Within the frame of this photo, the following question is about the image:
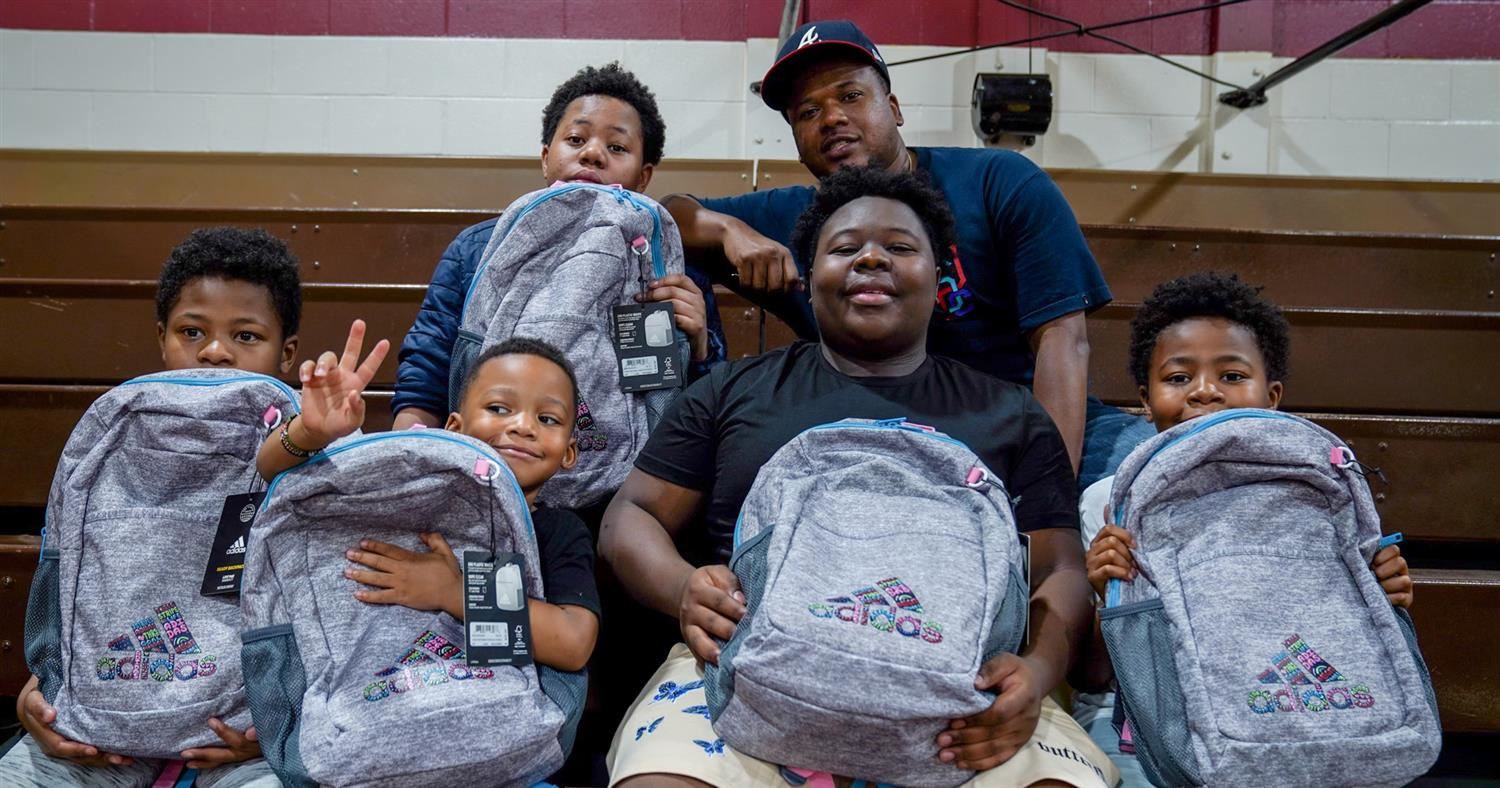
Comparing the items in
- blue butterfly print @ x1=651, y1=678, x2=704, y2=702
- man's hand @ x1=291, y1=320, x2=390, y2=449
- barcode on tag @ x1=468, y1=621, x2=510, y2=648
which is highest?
man's hand @ x1=291, y1=320, x2=390, y2=449

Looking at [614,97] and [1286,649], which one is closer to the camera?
[1286,649]

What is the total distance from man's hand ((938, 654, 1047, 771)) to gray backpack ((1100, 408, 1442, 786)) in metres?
0.18

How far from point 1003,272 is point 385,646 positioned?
1.29m

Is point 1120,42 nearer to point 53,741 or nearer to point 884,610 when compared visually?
point 884,610

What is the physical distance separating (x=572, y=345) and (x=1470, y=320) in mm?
2023

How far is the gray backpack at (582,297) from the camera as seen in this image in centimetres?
174

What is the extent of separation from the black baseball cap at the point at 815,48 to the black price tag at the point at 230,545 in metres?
1.21

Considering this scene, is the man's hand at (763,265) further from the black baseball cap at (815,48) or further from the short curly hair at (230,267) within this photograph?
the short curly hair at (230,267)

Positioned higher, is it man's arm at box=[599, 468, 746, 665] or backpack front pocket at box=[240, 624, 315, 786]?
man's arm at box=[599, 468, 746, 665]

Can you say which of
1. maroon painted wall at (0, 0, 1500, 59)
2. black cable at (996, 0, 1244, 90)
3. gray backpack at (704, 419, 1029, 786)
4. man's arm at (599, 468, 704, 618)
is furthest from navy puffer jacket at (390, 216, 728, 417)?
black cable at (996, 0, 1244, 90)

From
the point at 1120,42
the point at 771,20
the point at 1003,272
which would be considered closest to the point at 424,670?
the point at 1003,272

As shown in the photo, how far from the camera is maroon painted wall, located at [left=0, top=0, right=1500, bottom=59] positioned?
12.2 ft

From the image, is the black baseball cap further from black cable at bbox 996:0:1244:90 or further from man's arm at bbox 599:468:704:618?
black cable at bbox 996:0:1244:90

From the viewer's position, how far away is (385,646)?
52.6 inches
